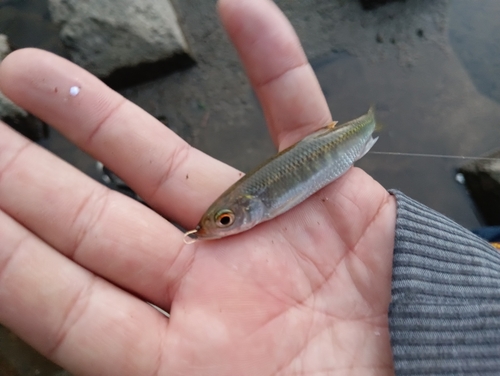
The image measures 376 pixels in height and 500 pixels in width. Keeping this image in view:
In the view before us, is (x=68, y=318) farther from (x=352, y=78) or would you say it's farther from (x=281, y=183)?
(x=352, y=78)

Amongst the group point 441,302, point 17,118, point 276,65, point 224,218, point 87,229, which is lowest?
point 441,302

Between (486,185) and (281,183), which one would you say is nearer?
(281,183)

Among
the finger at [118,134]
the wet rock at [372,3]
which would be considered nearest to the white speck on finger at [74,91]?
Answer: the finger at [118,134]

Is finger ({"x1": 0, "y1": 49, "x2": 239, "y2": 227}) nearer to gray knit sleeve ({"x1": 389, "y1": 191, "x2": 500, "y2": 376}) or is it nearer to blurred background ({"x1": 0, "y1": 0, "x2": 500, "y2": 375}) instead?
gray knit sleeve ({"x1": 389, "y1": 191, "x2": 500, "y2": 376})

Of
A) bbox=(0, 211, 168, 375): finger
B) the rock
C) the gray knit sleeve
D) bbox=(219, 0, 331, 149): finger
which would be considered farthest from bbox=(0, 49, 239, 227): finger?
the rock

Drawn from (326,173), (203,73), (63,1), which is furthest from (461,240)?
(63,1)

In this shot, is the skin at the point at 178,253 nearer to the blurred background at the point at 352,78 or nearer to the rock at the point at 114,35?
the blurred background at the point at 352,78

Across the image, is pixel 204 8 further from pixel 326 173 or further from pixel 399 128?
pixel 326 173

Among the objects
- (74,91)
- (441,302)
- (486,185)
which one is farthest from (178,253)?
(486,185)
